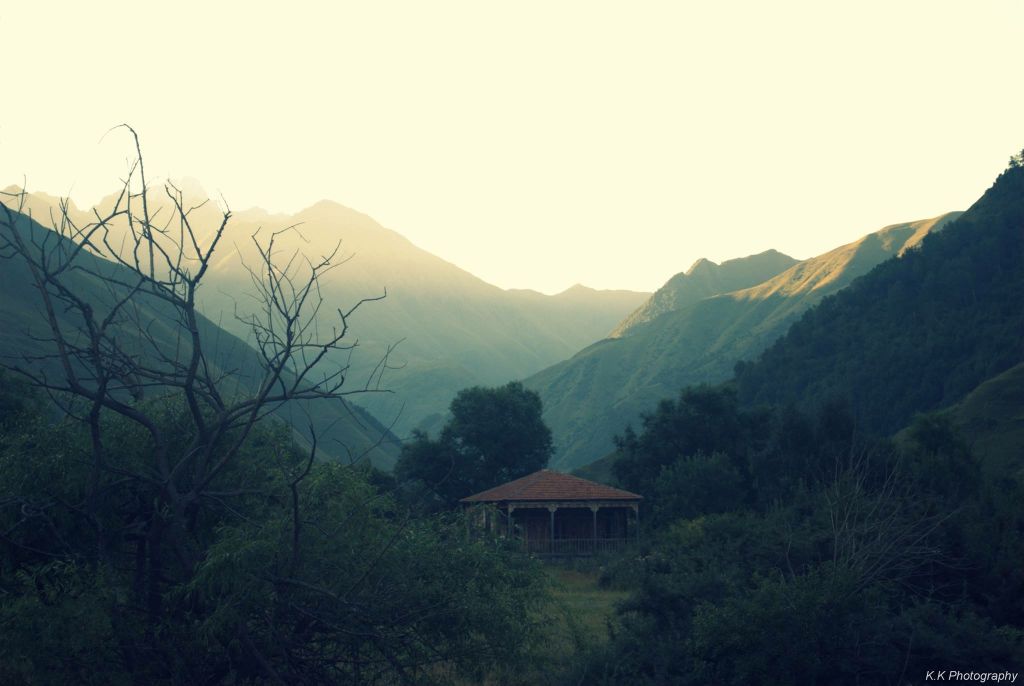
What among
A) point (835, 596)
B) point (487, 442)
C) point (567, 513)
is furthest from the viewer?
point (487, 442)

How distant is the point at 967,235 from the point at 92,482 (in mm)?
118300

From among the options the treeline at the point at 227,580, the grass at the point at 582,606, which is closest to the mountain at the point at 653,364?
the grass at the point at 582,606

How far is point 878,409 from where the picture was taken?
9206 centimetres

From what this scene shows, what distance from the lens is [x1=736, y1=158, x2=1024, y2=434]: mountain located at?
8975 centimetres

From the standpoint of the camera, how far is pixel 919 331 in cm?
9994

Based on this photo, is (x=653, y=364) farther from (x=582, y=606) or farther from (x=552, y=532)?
(x=582, y=606)

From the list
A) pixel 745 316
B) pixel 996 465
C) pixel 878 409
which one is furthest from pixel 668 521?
pixel 745 316

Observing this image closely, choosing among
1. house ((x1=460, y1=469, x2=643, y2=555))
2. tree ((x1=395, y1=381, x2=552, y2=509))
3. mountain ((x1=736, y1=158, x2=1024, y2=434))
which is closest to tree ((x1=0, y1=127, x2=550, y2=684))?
house ((x1=460, y1=469, x2=643, y2=555))

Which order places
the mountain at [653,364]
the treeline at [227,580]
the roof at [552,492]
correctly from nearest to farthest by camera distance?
the treeline at [227,580]
the roof at [552,492]
the mountain at [653,364]

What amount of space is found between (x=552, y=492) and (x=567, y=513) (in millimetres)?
2446

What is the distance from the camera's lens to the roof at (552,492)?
140ft

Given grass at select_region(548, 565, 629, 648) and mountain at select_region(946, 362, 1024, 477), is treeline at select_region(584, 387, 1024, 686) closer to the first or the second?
grass at select_region(548, 565, 629, 648)

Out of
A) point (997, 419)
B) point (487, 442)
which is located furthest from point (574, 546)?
point (997, 419)

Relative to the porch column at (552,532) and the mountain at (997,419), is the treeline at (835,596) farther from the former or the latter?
the mountain at (997,419)
